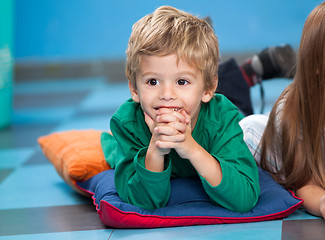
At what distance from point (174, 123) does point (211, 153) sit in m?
0.22

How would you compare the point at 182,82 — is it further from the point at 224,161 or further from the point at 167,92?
the point at 224,161

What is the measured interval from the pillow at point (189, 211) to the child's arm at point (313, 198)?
3 centimetres

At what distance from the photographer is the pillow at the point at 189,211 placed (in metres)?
1.27

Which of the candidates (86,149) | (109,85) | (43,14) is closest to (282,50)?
(86,149)

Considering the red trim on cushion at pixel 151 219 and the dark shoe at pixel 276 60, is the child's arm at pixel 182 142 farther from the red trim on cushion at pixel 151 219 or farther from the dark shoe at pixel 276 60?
the dark shoe at pixel 276 60

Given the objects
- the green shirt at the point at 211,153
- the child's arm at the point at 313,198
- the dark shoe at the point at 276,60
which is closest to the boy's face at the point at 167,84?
the green shirt at the point at 211,153

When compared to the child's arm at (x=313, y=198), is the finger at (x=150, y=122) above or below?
above

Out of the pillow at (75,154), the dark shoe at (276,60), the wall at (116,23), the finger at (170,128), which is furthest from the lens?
the wall at (116,23)

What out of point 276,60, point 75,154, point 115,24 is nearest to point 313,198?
point 75,154

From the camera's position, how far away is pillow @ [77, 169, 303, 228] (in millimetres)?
1267

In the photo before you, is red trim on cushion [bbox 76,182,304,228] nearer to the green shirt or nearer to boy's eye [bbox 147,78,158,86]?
the green shirt

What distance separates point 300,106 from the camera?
4.63 feet

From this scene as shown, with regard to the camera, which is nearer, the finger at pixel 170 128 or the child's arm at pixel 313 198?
the finger at pixel 170 128

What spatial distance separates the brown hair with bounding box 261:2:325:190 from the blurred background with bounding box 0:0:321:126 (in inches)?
111
